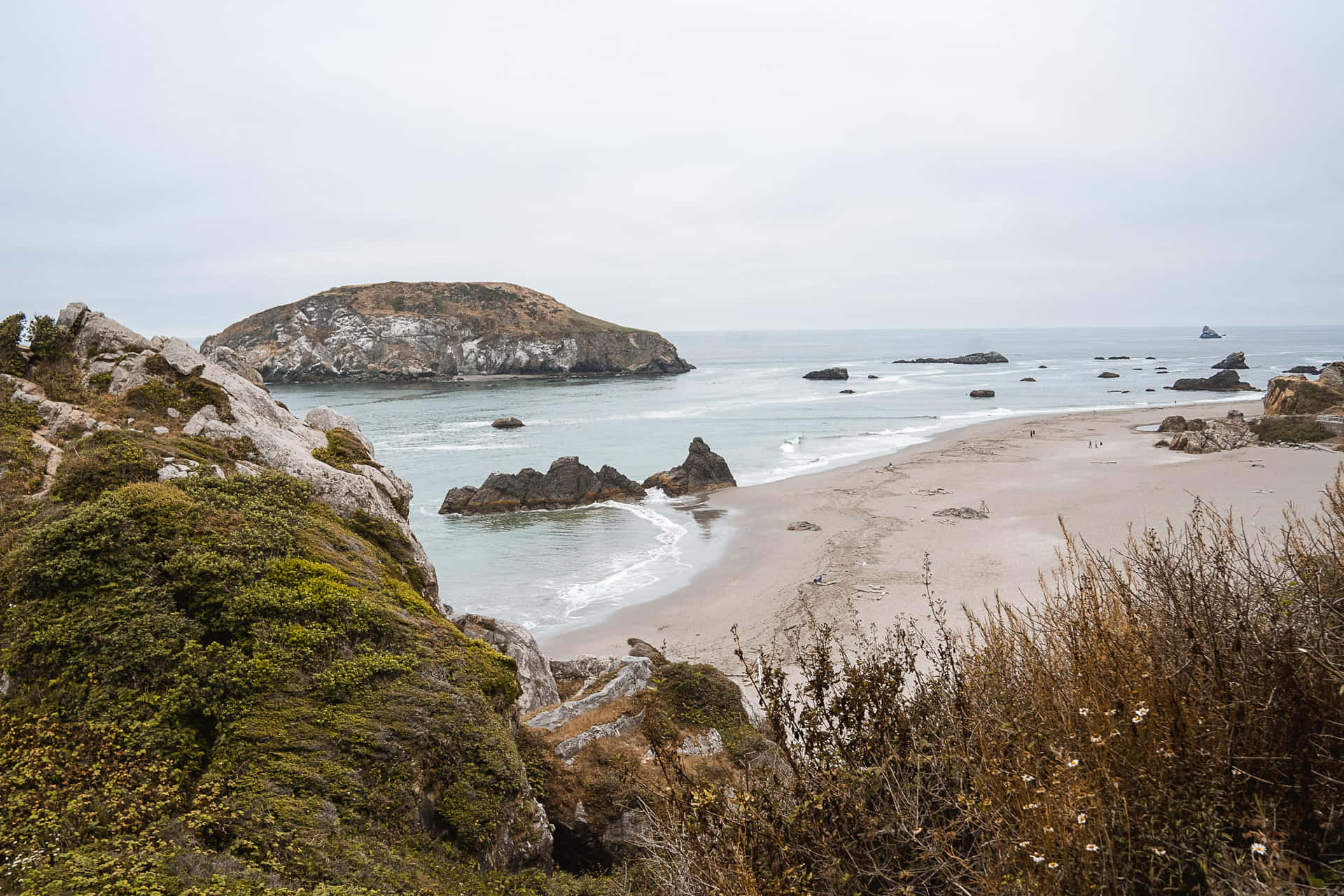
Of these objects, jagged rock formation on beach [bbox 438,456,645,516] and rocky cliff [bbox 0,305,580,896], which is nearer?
rocky cliff [bbox 0,305,580,896]

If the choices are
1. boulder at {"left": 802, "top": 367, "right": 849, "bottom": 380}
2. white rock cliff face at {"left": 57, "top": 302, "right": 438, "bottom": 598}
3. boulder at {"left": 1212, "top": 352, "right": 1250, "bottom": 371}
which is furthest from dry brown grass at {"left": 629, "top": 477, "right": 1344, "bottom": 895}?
boulder at {"left": 1212, "top": 352, "right": 1250, "bottom": 371}

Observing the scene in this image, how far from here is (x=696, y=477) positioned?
1292 inches

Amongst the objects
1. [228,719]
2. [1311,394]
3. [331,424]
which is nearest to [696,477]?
[331,424]

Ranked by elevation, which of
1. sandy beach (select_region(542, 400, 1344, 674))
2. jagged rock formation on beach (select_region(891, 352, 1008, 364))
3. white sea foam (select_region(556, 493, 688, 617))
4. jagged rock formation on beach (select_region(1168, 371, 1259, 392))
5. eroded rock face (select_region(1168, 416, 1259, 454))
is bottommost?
white sea foam (select_region(556, 493, 688, 617))

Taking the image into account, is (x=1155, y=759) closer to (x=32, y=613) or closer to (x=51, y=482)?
(x=32, y=613)

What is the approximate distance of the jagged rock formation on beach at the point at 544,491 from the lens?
30344mm

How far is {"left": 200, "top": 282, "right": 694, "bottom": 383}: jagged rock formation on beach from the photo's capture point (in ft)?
318

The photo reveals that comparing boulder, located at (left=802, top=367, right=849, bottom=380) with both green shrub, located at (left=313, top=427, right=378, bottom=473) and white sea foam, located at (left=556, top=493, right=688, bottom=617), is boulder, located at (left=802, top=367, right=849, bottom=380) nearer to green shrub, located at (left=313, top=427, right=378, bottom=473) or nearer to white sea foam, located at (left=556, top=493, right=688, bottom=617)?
white sea foam, located at (left=556, top=493, right=688, bottom=617)

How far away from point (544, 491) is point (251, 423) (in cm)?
2100

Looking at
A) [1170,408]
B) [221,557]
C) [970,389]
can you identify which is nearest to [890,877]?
[221,557]

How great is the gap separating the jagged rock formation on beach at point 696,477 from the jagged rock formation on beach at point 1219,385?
182 feet

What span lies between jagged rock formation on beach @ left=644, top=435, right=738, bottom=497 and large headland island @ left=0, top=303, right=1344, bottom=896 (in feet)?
70.8

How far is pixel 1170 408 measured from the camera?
51375 mm

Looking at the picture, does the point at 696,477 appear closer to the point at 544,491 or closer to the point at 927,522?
the point at 544,491
